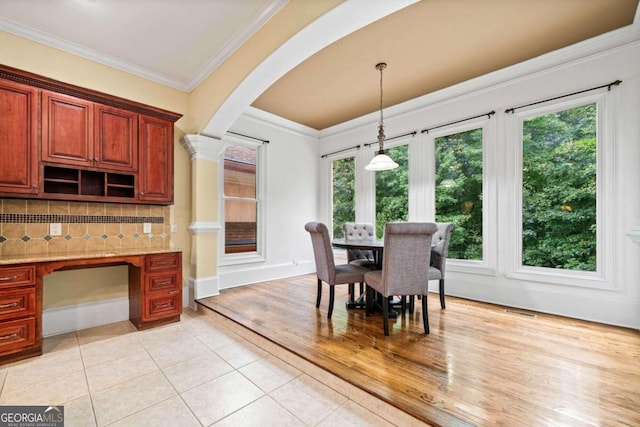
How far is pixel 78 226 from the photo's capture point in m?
2.85

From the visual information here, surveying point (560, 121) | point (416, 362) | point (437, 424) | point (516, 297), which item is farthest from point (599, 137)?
point (437, 424)

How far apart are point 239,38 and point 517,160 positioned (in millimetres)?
3374

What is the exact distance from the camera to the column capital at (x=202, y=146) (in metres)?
3.47

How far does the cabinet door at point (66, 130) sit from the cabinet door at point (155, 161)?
449 mm

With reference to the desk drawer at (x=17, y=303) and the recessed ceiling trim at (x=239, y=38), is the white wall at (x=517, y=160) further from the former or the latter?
the desk drawer at (x=17, y=303)

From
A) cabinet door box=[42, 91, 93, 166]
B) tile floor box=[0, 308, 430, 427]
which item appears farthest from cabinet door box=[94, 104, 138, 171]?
tile floor box=[0, 308, 430, 427]

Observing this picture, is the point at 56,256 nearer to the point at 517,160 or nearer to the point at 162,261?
the point at 162,261

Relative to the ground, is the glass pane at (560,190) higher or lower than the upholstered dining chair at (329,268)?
higher

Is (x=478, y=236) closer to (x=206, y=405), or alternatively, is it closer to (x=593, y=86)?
(x=593, y=86)

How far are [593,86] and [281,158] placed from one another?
408 centimetres

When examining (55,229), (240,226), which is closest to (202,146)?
(240,226)

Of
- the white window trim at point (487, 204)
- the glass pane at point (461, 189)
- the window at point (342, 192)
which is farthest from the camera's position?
the window at point (342, 192)

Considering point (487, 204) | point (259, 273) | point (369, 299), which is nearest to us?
point (369, 299)

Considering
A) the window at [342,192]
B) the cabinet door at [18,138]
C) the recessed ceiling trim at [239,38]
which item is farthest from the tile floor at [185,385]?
the window at [342,192]
